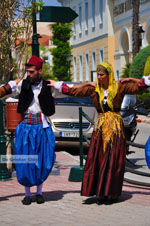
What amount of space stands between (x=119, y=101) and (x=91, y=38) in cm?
4536

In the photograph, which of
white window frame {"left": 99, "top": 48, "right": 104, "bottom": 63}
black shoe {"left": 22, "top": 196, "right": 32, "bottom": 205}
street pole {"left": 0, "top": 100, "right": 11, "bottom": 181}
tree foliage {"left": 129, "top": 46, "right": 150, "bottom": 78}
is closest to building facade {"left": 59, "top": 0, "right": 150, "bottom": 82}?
white window frame {"left": 99, "top": 48, "right": 104, "bottom": 63}

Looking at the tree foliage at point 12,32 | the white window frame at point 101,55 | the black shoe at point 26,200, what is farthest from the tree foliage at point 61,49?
the black shoe at point 26,200

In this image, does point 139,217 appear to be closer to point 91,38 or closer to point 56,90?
point 56,90

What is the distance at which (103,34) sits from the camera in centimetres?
4884

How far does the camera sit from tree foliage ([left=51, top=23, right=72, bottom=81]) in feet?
181

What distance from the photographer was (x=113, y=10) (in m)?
47.5

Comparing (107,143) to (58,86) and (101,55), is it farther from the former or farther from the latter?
(101,55)

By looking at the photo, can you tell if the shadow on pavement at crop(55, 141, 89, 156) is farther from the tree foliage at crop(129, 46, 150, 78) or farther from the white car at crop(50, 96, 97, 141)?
the tree foliage at crop(129, 46, 150, 78)

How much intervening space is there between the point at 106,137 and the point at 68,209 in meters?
1.05

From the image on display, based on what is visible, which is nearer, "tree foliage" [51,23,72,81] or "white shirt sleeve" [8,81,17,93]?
"white shirt sleeve" [8,81,17,93]

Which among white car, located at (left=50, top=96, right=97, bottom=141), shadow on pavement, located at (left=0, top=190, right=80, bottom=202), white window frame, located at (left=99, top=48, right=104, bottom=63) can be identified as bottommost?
shadow on pavement, located at (left=0, top=190, right=80, bottom=202)

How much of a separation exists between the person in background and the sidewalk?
0.23 metres

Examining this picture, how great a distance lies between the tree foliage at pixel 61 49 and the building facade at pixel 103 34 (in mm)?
1323

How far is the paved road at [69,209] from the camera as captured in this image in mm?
6828
